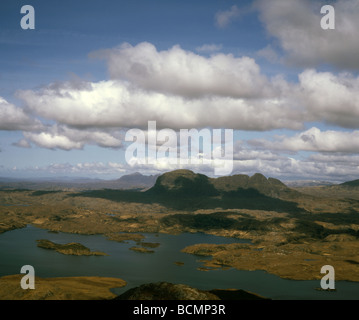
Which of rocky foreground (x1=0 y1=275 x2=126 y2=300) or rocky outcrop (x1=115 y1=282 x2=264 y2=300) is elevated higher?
rocky outcrop (x1=115 y1=282 x2=264 y2=300)

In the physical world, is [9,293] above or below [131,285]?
above

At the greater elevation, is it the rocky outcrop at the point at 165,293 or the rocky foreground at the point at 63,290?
the rocky outcrop at the point at 165,293

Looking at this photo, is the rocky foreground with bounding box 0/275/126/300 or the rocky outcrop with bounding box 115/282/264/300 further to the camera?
the rocky foreground with bounding box 0/275/126/300

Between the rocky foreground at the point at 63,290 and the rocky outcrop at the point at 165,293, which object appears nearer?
the rocky outcrop at the point at 165,293

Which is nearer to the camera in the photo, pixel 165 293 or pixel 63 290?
pixel 165 293

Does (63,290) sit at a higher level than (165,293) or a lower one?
lower
